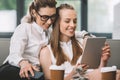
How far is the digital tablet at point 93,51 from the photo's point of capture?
1.79 meters

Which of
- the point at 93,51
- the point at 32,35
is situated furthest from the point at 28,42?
the point at 93,51

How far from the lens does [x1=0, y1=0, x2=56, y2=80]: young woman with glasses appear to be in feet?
5.92

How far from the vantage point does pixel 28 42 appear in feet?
6.36

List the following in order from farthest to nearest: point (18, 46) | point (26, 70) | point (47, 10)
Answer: point (47, 10) → point (18, 46) → point (26, 70)

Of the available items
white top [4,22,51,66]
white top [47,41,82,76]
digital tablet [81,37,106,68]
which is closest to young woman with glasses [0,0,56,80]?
white top [4,22,51,66]

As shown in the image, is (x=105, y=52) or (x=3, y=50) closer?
(x=105, y=52)

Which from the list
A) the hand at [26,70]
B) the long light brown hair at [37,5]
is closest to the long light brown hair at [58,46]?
the long light brown hair at [37,5]

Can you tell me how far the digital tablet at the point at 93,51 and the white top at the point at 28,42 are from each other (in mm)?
316

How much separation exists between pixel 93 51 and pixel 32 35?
42cm

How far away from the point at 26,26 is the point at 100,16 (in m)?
4.04

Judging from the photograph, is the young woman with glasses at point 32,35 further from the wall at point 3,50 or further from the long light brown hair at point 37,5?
the wall at point 3,50

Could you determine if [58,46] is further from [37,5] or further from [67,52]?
[37,5]

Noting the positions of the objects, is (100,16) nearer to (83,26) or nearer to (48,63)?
(83,26)

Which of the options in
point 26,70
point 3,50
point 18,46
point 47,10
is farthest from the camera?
point 3,50
